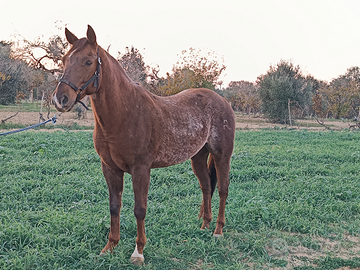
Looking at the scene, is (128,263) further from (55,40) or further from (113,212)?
(55,40)

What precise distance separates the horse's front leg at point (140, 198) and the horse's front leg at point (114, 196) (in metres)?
0.32

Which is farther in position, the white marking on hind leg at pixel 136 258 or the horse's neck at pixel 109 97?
the white marking on hind leg at pixel 136 258

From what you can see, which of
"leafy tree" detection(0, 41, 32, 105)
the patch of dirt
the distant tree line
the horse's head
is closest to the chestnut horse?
the horse's head

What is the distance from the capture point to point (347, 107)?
35.6m

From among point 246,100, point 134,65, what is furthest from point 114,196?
point 246,100

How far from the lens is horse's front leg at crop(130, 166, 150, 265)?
117 inches

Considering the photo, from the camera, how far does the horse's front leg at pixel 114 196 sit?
10.5 ft

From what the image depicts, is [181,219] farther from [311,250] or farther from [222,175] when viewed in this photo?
[311,250]

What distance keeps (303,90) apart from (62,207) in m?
29.1

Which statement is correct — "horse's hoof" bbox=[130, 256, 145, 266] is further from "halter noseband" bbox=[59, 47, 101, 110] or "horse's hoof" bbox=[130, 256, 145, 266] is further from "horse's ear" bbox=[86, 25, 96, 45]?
"horse's ear" bbox=[86, 25, 96, 45]

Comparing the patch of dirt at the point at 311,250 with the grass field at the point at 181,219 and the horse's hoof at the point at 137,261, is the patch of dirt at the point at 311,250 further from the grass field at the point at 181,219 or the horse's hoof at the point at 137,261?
the horse's hoof at the point at 137,261

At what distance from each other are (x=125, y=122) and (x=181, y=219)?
6.78ft

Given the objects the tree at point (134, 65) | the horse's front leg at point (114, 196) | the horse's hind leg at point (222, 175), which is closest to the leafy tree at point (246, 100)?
the tree at point (134, 65)

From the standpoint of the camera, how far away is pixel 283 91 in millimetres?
27688
